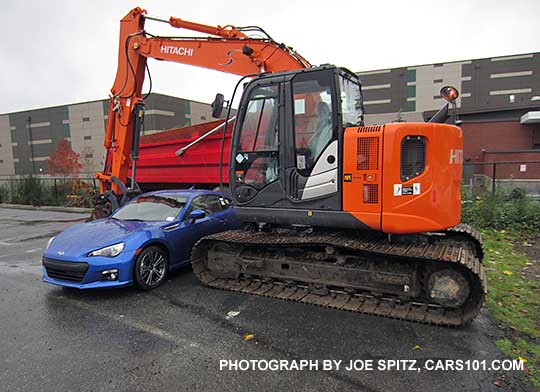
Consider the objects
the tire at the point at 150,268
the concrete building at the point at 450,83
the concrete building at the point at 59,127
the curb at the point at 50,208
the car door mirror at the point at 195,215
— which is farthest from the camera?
Answer: the concrete building at the point at 450,83

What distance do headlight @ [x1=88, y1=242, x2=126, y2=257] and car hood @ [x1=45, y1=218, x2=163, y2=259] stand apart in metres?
0.05

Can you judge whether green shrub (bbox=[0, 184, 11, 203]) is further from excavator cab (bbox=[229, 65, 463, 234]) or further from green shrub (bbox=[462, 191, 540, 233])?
green shrub (bbox=[462, 191, 540, 233])

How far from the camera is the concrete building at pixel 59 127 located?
40094 millimetres

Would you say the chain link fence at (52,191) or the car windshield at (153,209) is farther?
the chain link fence at (52,191)

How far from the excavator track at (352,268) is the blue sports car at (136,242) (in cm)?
51

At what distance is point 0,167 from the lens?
1881 inches

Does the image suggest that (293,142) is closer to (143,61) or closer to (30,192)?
(143,61)

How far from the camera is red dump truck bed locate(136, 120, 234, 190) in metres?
8.34

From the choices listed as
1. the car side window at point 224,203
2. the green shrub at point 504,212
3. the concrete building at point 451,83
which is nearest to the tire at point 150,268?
the car side window at point 224,203

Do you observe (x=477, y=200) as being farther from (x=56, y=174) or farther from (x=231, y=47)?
(x=56, y=174)

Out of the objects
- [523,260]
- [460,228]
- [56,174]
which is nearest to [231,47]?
[460,228]

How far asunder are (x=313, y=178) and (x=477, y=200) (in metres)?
6.58

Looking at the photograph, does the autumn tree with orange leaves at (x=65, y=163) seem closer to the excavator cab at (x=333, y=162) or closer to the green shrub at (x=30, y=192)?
the green shrub at (x=30, y=192)

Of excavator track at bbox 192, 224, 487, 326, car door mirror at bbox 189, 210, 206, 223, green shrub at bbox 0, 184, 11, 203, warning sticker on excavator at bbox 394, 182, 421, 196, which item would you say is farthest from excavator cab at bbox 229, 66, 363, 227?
green shrub at bbox 0, 184, 11, 203
